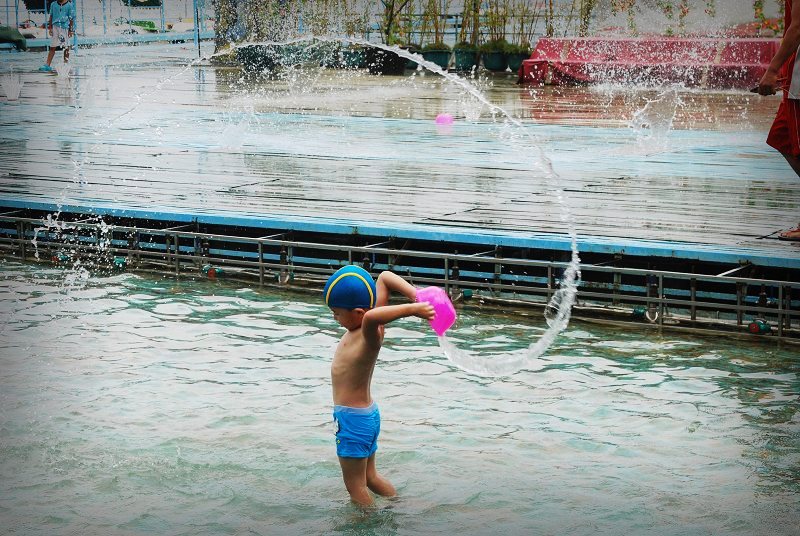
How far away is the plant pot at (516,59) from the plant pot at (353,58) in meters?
3.22

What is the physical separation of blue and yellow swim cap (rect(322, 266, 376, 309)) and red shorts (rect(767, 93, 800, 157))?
408cm

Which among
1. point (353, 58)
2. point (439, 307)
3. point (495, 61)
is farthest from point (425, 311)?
point (353, 58)

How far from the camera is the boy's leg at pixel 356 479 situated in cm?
409

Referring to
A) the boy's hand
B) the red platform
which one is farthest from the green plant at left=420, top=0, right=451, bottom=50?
the boy's hand

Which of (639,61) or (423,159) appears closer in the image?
(423,159)

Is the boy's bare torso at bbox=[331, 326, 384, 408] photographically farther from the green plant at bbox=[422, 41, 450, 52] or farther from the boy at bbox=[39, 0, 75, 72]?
the boy at bbox=[39, 0, 75, 72]

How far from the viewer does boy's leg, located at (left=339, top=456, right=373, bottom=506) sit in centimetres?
409

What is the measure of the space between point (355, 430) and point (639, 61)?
1802cm

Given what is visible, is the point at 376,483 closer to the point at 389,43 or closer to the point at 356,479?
the point at 356,479

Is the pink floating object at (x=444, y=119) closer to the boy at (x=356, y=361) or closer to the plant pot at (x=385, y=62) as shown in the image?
the plant pot at (x=385, y=62)

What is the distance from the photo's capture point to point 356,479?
13.6 feet

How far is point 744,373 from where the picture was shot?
6.01 m

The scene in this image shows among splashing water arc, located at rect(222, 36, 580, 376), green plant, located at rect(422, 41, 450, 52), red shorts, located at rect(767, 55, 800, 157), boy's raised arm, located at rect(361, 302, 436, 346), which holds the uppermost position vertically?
green plant, located at rect(422, 41, 450, 52)

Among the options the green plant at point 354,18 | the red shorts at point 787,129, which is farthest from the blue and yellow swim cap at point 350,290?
the green plant at point 354,18
